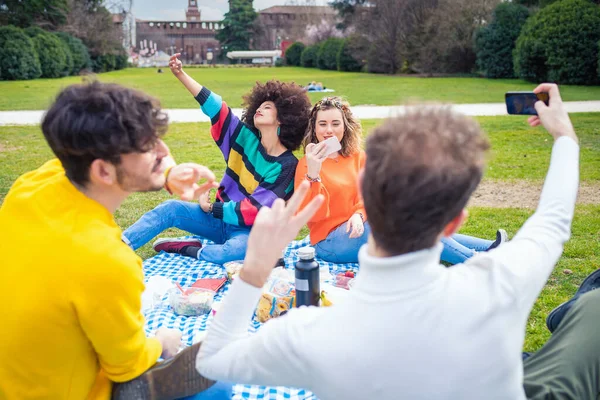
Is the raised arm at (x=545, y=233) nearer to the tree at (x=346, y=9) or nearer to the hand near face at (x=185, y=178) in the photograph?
the hand near face at (x=185, y=178)

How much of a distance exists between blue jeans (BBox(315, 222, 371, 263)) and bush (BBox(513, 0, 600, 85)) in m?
18.0

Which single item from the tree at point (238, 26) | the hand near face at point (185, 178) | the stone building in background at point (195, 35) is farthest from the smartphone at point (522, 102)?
the stone building in background at point (195, 35)

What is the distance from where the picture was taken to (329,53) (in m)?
36.9

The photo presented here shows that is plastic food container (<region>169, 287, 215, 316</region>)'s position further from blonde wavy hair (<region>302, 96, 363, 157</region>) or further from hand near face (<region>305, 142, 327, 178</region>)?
blonde wavy hair (<region>302, 96, 363, 157</region>)

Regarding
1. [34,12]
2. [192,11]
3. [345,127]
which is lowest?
[345,127]

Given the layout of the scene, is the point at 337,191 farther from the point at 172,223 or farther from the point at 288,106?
the point at 172,223

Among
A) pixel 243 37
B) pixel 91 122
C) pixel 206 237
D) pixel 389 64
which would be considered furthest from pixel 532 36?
pixel 243 37

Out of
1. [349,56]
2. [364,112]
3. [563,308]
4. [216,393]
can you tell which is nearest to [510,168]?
[563,308]

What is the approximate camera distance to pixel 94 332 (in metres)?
1.63

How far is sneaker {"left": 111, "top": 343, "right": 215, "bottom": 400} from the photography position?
1890 millimetres

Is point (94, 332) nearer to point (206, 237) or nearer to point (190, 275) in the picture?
point (190, 275)

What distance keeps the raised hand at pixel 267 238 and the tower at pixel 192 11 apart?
10457cm

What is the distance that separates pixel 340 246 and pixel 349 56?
106 ft

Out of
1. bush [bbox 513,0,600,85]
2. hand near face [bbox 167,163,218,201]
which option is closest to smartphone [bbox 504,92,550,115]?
hand near face [bbox 167,163,218,201]
